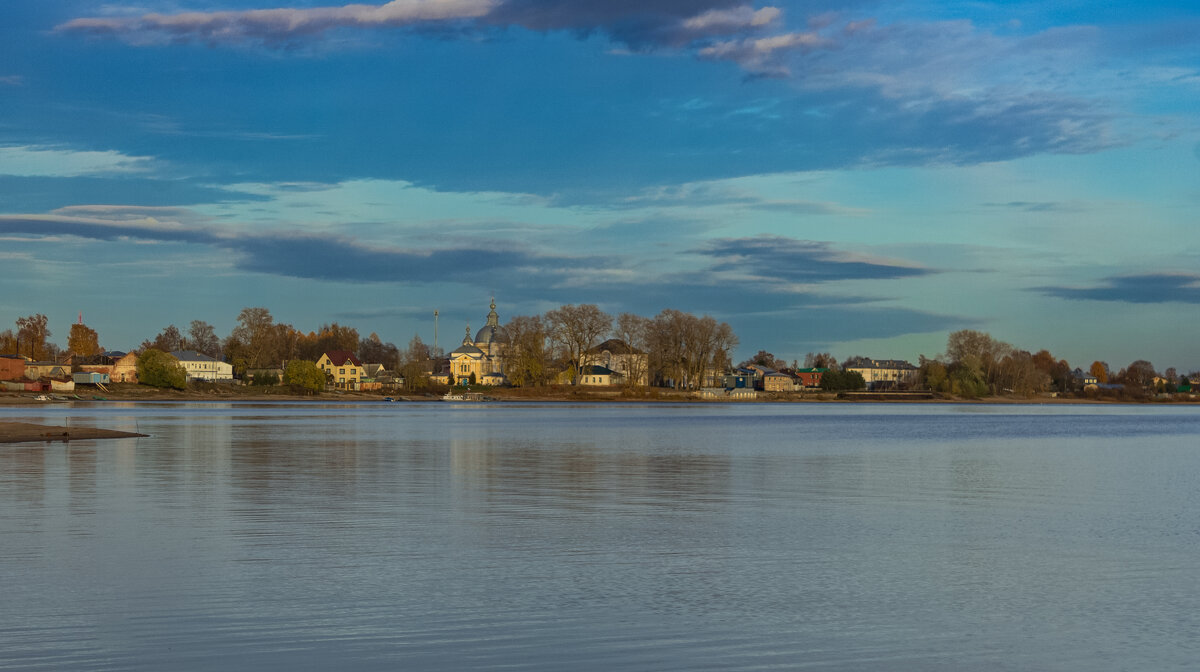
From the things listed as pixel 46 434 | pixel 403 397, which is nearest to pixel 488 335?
pixel 403 397

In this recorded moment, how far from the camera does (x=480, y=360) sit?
18325cm

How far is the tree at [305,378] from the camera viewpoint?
5581 inches

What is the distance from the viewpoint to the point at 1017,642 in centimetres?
915

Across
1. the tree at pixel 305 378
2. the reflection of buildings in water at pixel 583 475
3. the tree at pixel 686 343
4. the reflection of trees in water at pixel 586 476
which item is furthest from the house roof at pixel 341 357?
A: the reflection of trees in water at pixel 586 476

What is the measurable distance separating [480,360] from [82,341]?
63910 mm

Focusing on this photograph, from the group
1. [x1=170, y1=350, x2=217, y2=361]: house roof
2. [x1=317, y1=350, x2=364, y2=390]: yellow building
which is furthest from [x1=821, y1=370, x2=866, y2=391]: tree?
[x1=170, y1=350, x2=217, y2=361]: house roof

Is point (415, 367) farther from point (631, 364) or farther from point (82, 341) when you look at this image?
point (82, 341)

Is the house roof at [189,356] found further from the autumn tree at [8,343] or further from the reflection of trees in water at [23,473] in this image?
the reflection of trees in water at [23,473]

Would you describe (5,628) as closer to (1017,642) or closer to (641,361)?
(1017,642)

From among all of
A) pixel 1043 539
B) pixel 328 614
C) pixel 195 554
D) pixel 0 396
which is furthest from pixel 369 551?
pixel 0 396

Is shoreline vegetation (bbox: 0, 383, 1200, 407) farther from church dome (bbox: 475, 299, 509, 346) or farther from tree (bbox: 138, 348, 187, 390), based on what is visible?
church dome (bbox: 475, 299, 509, 346)

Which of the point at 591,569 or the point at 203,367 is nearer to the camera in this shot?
the point at 591,569

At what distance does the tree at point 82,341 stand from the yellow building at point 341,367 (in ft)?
120

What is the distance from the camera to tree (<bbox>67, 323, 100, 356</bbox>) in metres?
174
